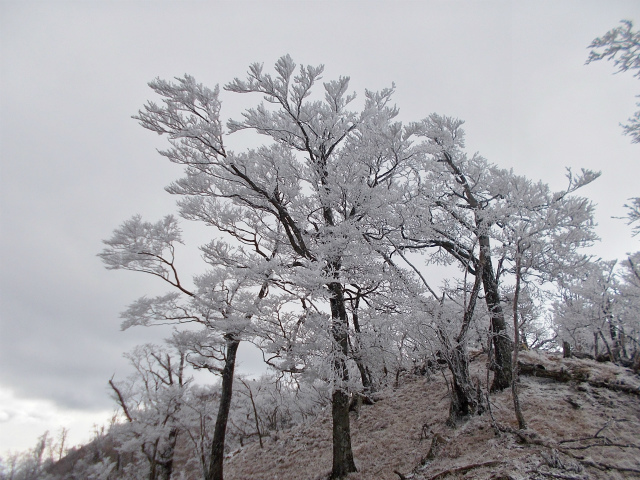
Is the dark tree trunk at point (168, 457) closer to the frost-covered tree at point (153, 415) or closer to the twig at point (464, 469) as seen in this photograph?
the frost-covered tree at point (153, 415)

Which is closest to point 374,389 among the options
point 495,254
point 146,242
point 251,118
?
point 495,254

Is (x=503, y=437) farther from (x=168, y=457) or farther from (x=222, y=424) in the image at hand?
(x=168, y=457)

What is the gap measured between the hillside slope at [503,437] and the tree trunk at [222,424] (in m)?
1.47

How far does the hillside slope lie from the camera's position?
4.79 metres

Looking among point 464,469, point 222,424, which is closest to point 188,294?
point 222,424

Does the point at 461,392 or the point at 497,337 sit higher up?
the point at 497,337

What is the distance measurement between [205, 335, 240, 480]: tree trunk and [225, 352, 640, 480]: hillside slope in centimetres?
147

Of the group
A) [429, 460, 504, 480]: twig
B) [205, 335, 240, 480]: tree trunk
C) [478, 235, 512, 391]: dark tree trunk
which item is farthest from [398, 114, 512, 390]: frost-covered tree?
[205, 335, 240, 480]: tree trunk

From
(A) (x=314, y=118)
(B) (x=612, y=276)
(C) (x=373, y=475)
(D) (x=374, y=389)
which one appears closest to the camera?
(C) (x=373, y=475)

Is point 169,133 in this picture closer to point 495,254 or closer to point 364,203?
point 364,203

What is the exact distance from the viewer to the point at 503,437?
5832mm

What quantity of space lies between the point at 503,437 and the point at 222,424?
833 centimetres

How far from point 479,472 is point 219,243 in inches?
276

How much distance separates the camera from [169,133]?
673 centimetres
